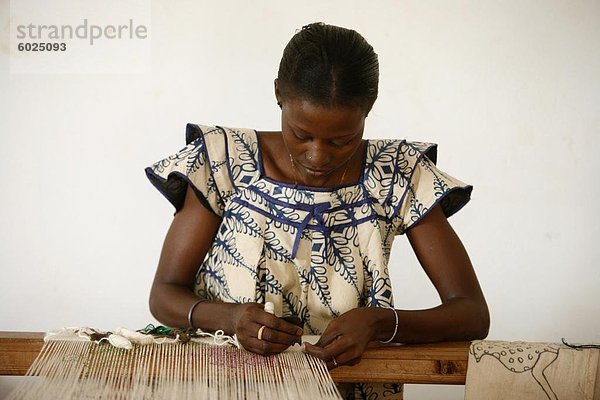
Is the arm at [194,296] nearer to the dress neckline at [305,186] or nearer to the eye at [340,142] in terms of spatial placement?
the dress neckline at [305,186]

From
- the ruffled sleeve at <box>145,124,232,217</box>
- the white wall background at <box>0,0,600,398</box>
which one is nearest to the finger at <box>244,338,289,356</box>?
the ruffled sleeve at <box>145,124,232,217</box>

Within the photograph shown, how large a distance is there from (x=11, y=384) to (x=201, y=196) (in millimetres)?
2167

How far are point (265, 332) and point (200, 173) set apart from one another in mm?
482

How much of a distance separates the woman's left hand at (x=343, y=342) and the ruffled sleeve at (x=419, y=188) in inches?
15.9

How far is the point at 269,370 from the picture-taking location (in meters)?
1.44

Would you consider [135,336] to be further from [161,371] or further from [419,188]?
[419,188]

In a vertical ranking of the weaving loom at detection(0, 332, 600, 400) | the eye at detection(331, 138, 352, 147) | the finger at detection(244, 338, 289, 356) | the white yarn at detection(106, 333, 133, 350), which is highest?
the eye at detection(331, 138, 352, 147)

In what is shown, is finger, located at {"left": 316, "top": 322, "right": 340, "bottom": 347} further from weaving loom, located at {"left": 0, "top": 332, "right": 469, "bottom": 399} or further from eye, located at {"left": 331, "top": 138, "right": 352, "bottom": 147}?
eye, located at {"left": 331, "top": 138, "right": 352, "bottom": 147}

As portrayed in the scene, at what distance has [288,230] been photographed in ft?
6.02

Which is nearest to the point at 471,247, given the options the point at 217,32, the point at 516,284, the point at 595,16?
the point at 516,284

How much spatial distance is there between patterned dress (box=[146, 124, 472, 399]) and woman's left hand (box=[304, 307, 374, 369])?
0.25 metres

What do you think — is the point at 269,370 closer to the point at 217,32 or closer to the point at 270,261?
the point at 270,261

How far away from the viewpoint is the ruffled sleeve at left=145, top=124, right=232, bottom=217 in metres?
1.83

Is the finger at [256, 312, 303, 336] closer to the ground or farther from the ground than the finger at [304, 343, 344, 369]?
farther from the ground
